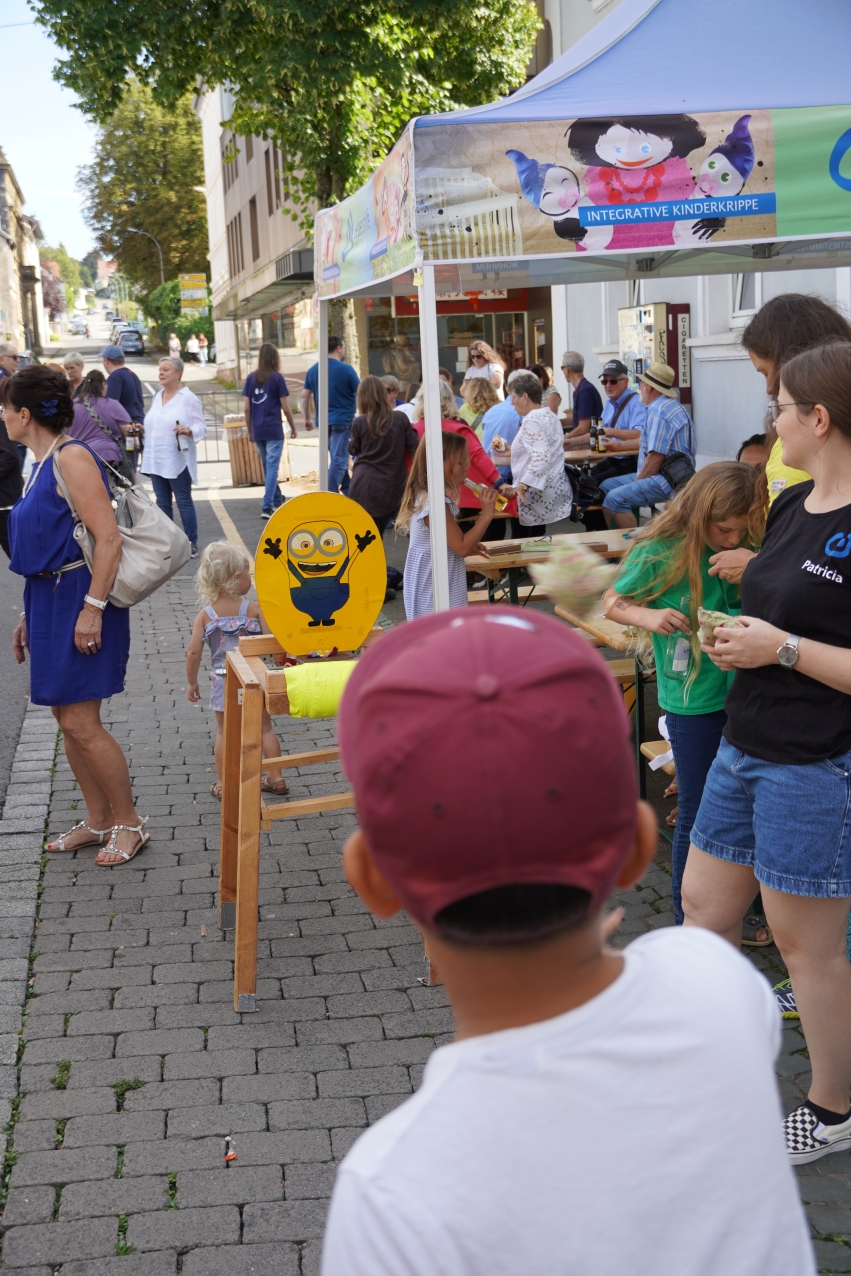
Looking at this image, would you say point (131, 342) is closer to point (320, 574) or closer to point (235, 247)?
point (235, 247)

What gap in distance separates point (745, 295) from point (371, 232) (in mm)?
9187

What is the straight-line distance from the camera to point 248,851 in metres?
3.79

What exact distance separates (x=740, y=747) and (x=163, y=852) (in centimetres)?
307

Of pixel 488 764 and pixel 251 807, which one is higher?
pixel 488 764

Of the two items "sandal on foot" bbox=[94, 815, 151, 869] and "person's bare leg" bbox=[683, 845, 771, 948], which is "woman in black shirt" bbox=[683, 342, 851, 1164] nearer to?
"person's bare leg" bbox=[683, 845, 771, 948]

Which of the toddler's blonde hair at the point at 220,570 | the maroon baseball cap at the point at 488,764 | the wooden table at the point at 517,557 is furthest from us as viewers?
the wooden table at the point at 517,557

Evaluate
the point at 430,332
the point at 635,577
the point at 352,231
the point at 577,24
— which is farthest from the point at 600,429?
the point at 577,24

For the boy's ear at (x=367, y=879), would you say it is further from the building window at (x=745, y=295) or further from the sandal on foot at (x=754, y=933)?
the building window at (x=745, y=295)

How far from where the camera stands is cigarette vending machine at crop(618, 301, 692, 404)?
14.5m

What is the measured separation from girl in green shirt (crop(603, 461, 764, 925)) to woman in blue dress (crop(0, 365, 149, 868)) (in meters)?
2.13

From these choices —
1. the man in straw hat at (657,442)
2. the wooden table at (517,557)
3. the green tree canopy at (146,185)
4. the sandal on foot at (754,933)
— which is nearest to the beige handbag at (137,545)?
the wooden table at (517,557)

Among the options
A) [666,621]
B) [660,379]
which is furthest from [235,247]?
[666,621]

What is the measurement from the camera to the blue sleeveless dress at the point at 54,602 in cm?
464

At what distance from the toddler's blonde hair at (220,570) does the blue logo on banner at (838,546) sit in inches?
121
